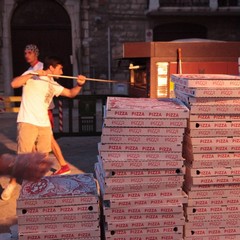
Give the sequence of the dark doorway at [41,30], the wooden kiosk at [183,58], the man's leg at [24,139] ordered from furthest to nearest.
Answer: the dark doorway at [41,30] → the wooden kiosk at [183,58] → the man's leg at [24,139]

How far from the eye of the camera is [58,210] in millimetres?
3227

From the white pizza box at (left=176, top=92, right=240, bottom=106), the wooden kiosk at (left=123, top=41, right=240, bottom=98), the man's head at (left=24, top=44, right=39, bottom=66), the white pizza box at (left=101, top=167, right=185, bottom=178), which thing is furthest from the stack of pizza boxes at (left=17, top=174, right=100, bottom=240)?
the wooden kiosk at (left=123, top=41, right=240, bottom=98)

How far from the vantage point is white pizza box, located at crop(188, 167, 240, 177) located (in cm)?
334

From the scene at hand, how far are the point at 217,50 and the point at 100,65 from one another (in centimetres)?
1070

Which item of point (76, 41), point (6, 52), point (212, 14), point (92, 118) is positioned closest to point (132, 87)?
point (92, 118)

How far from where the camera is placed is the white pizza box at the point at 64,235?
126 inches

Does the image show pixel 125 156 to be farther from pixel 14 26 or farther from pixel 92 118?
pixel 14 26

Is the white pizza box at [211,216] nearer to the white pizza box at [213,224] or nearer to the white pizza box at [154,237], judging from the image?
the white pizza box at [213,224]

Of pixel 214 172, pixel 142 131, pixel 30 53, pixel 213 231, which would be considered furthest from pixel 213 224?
pixel 30 53

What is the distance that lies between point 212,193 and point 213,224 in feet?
1.00

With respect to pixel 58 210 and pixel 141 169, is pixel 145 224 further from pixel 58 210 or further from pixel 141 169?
pixel 58 210

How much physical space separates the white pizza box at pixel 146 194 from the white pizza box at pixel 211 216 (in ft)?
0.91

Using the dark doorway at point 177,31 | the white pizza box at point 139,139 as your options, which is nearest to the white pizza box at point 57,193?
the white pizza box at point 139,139

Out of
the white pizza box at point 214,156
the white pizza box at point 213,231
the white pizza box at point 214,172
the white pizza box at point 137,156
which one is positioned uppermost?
the white pizza box at point 137,156
